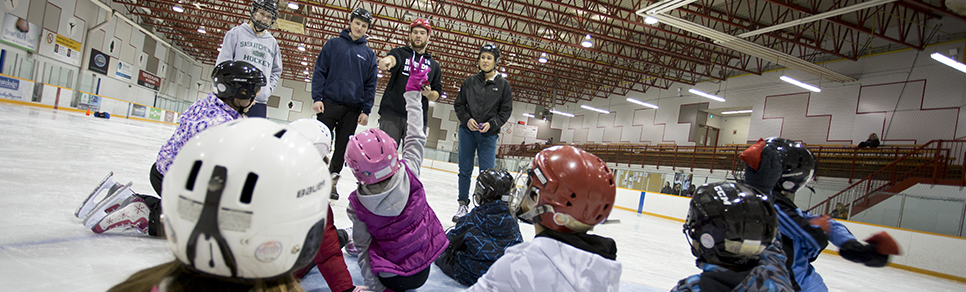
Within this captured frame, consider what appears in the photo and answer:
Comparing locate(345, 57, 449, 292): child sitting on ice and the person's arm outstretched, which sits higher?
the person's arm outstretched

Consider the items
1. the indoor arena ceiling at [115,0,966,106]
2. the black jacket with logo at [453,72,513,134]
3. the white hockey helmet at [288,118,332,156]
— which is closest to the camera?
the white hockey helmet at [288,118,332,156]

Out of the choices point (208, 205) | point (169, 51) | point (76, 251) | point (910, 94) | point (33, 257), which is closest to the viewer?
point (208, 205)

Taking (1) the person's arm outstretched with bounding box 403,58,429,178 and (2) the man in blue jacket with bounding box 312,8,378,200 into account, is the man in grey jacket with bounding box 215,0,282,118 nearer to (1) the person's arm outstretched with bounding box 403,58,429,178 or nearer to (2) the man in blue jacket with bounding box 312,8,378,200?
(2) the man in blue jacket with bounding box 312,8,378,200

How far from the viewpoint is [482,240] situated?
227 centimetres

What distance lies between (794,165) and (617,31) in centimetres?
2056

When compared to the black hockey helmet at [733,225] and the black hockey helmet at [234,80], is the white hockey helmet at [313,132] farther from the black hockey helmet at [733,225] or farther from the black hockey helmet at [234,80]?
the black hockey helmet at [733,225]

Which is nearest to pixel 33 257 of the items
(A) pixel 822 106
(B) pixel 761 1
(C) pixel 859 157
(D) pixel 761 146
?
(D) pixel 761 146

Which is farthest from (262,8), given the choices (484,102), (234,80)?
(484,102)

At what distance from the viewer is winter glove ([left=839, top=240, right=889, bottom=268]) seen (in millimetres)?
1686

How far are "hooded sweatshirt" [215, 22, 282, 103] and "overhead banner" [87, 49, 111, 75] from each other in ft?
77.1

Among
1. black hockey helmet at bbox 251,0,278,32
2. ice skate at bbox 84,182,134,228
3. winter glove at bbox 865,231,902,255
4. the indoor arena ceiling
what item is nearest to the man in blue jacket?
black hockey helmet at bbox 251,0,278,32

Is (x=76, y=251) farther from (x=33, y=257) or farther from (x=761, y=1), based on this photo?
(x=761, y=1)

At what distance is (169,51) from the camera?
2847 cm

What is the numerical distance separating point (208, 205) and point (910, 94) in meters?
20.4
